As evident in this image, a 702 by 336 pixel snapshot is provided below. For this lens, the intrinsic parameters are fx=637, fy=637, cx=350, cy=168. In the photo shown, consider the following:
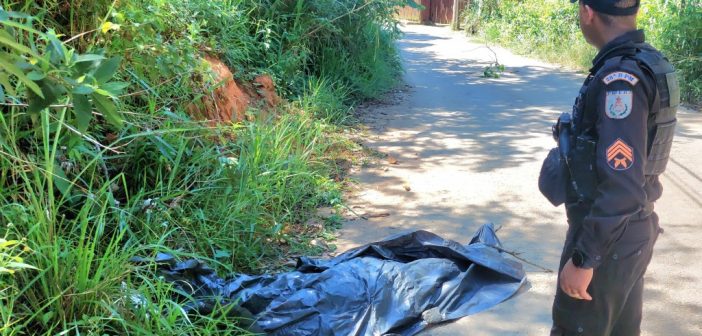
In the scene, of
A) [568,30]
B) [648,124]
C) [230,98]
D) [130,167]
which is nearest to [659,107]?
[648,124]

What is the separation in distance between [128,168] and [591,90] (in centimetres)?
280

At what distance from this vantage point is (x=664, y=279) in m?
3.84

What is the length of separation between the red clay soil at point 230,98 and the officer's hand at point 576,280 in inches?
113

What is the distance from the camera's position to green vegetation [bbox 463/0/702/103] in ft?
32.4

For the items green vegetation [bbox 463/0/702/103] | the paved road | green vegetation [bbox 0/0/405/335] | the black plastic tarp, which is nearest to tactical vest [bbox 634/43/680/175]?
the paved road

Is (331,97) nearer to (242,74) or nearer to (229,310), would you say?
(242,74)

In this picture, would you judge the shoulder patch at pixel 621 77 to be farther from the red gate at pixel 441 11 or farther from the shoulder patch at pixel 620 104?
the red gate at pixel 441 11

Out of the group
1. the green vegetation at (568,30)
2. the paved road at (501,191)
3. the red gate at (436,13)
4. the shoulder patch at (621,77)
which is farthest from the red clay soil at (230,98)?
the red gate at (436,13)

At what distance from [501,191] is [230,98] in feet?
8.39

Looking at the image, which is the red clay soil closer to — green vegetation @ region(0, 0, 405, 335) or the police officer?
green vegetation @ region(0, 0, 405, 335)

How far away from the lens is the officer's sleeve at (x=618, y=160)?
2.03 m

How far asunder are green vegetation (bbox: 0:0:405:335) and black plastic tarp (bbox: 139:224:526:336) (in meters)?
0.20

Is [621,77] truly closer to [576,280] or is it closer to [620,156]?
[620,156]

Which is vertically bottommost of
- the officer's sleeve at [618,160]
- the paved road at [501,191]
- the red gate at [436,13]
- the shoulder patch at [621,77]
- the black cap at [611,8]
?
the paved road at [501,191]
